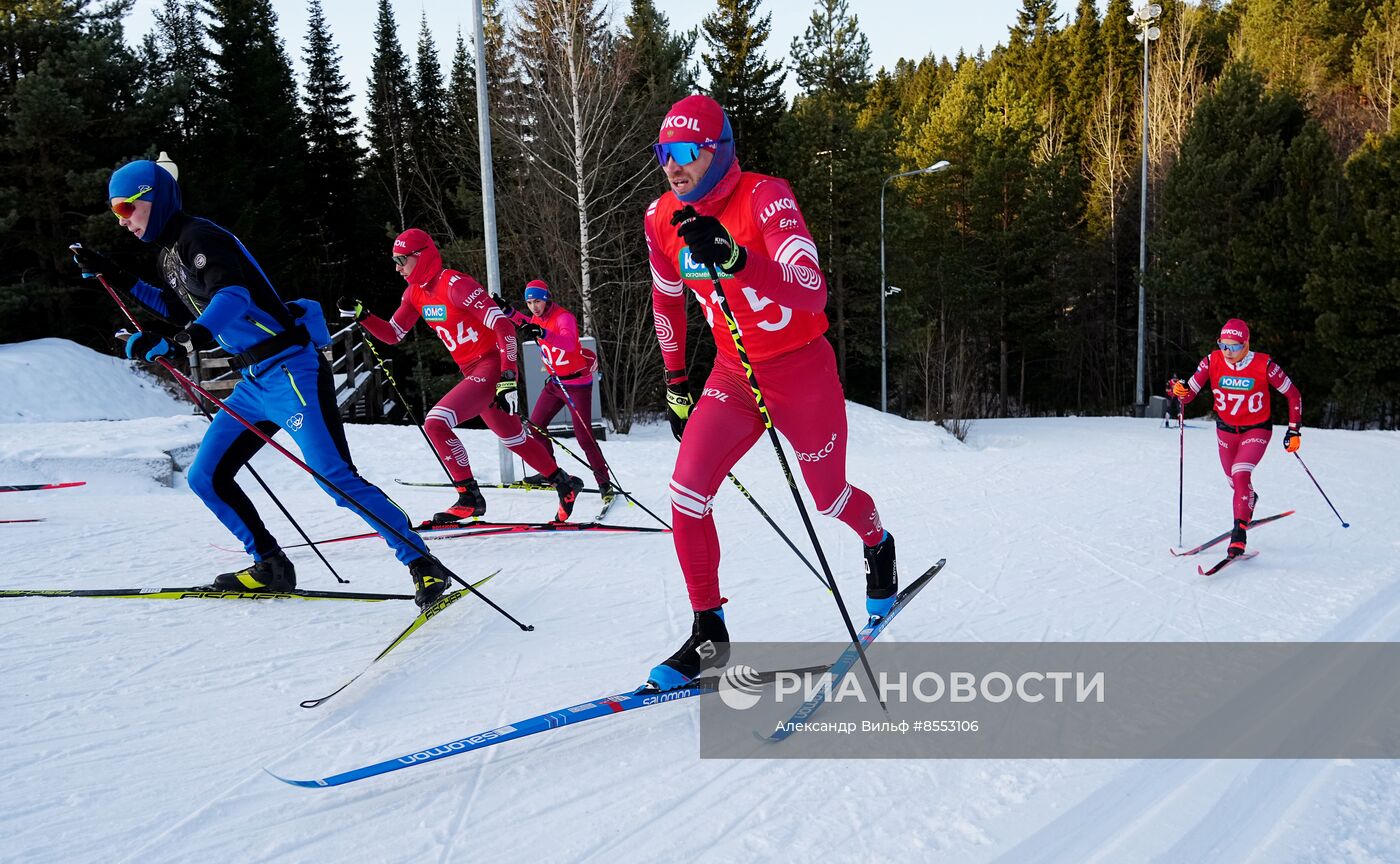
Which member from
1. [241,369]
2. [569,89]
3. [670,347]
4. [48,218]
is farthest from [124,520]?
[48,218]

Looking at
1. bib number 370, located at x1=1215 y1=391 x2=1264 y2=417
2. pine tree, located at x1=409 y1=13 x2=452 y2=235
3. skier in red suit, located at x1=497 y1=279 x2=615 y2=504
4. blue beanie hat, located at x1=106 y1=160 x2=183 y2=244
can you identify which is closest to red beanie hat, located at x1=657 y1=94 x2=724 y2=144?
blue beanie hat, located at x1=106 y1=160 x2=183 y2=244

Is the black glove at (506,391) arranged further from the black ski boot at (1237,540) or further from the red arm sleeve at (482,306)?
the black ski boot at (1237,540)

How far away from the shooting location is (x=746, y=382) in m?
3.37

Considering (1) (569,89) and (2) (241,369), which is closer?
(2) (241,369)

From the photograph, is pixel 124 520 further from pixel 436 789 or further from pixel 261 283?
pixel 436 789

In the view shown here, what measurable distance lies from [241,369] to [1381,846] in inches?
187

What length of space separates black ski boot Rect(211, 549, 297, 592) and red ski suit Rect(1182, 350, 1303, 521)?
6.54 m

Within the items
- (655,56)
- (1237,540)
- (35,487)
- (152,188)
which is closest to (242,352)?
(152,188)

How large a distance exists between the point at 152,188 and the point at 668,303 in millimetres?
2535

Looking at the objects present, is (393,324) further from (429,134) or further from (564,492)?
(429,134)

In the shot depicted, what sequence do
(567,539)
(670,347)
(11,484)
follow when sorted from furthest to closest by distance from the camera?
1. (11,484)
2. (567,539)
3. (670,347)

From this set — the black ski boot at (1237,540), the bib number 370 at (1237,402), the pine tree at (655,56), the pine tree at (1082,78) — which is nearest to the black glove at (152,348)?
the black ski boot at (1237,540)

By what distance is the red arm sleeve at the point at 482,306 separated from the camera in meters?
6.72

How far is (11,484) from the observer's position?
7.51 metres
